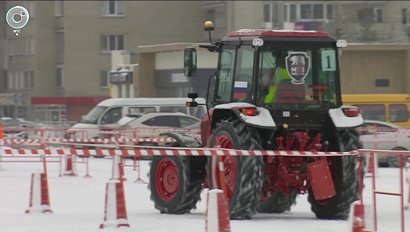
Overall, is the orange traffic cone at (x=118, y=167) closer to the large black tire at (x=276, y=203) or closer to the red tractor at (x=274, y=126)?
A: the red tractor at (x=274, y=126)

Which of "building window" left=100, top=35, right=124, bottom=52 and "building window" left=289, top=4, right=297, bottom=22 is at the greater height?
"building window" left=289, top=4, right=297, bottom=22

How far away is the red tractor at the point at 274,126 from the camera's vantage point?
1584 centimetres

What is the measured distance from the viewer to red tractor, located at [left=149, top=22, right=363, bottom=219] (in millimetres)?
15836

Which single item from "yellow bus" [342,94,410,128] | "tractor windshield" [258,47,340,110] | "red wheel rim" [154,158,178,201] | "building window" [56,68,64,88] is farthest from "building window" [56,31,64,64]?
"tractor windshield" [258,47,340,110]

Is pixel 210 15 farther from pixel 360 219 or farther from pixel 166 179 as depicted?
Answer: pixel 360 219

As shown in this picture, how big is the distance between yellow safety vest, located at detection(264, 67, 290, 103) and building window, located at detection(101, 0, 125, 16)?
61.3 m

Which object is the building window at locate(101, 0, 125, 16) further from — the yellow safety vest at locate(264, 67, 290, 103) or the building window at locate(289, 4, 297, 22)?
the yellow safety vest at locate(264, 67, 290, 103)

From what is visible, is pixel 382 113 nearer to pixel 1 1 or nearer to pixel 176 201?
pixel 176 201

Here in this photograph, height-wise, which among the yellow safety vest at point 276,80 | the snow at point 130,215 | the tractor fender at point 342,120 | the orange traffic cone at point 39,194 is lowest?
the snow at point 130,215

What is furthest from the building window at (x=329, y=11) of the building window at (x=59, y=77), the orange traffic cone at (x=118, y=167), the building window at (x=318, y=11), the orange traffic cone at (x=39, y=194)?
the orange traffic cone at (x=39, y=194)

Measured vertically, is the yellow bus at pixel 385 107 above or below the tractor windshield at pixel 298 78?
below

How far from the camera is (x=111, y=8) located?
254 feet

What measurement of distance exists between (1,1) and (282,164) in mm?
61775

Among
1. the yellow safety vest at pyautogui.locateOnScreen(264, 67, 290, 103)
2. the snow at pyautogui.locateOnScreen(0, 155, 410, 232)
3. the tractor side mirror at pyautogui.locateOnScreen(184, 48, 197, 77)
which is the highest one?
the tractor side mirror at pyautogui.locateOnScreen(184, 48, 197, 77)
